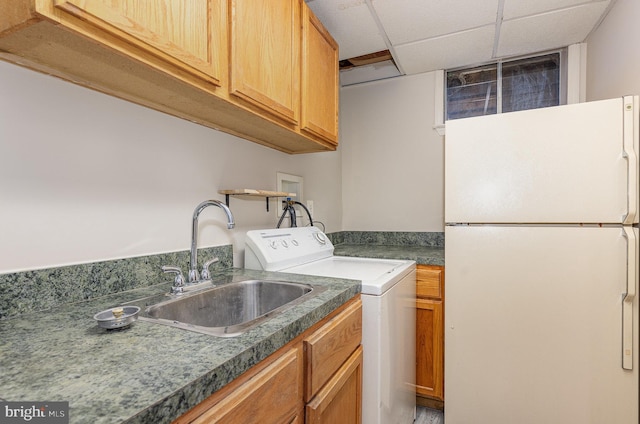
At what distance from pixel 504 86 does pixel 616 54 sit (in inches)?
27.0

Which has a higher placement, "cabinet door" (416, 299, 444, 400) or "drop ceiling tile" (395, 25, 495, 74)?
"drop ceiling tile" (395, 25, 495, 74)

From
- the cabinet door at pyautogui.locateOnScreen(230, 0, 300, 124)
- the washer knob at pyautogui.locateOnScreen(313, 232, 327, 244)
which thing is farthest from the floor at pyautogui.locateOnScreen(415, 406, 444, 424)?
the cabinet door at pyautogui.locateOnScreen(230, 0, 300, 124)

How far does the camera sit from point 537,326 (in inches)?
61.9

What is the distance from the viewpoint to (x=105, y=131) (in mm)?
1036

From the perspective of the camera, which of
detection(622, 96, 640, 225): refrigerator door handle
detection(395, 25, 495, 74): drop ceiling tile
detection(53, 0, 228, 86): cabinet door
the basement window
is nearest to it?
detection(53, 0, 228, 86): cabinet door

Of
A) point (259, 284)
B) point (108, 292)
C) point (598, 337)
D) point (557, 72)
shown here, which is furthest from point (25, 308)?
point (557, 72)

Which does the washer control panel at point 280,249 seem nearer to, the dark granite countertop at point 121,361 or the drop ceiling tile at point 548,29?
the dark granite countertop at point 121,361

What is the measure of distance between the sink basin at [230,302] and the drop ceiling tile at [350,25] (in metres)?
1.49

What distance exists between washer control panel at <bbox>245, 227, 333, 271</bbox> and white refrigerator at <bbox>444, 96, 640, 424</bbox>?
0.78 m

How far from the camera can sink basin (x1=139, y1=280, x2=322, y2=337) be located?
1.01m

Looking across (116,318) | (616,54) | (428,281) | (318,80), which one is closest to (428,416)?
(428,281)

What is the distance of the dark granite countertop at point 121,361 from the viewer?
0.45 m

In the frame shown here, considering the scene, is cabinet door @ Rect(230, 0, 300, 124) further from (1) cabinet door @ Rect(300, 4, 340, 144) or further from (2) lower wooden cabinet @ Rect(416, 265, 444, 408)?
(2) lower wooden cabinet @ Rect(416, 265, 444, 408)

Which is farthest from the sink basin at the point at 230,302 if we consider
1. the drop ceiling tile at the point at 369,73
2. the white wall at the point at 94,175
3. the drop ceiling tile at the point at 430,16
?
the drop ceiling tile at the point at 369,73
